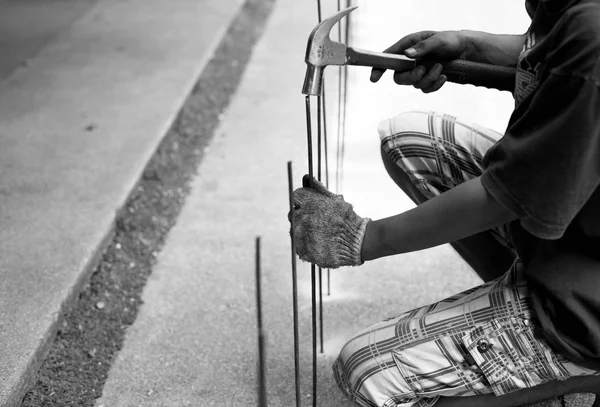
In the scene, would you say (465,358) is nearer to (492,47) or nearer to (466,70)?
(466,70)

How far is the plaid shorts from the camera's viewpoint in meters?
1.51

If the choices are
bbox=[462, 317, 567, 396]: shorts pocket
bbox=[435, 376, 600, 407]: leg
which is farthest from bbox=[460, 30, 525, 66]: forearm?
bbox=[435, 376, 600, 407]: leg

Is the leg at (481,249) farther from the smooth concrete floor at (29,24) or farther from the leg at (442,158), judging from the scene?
the smooth concrete floor at (29,24)

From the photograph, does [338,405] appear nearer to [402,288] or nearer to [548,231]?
[402,288]

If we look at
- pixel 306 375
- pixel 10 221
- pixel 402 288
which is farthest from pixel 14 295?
pixel 402 288

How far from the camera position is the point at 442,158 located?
1835 millimetres

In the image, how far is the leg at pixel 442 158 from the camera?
1806mm

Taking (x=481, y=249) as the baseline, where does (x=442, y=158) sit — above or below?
above

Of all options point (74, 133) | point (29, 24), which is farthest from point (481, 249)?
point (29, 24)

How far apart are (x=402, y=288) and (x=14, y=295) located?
1.21 m

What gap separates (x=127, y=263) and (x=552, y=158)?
170cm

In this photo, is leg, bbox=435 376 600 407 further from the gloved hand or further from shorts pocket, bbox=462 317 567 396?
the gloved hand

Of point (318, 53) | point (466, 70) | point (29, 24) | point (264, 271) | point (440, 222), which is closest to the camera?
point (440, 222)

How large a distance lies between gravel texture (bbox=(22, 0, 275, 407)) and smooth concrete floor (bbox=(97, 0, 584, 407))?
0.05m
